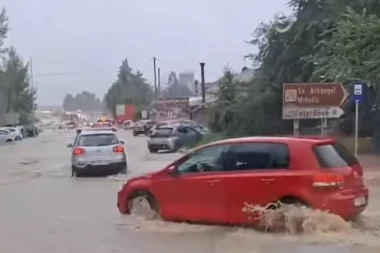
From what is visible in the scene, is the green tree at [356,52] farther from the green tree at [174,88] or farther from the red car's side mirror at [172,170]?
the green tree at [174,88]

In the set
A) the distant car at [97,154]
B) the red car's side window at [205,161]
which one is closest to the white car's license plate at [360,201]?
the red car's side window at [205,161]

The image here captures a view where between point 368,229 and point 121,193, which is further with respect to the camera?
point 121,193

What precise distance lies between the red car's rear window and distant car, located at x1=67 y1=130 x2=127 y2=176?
13.3 m

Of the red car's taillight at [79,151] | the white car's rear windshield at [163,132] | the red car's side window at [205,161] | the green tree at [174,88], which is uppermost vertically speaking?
the green tree at [174,88]

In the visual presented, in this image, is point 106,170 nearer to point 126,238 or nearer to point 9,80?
point 126,238

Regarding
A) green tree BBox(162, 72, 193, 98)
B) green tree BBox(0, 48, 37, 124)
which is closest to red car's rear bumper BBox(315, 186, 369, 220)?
green tree BBox(0, 48, 37, 124)

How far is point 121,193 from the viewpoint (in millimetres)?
13117

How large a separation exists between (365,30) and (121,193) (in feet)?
39.7

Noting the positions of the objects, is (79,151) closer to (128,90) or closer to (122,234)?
A: (122,234)

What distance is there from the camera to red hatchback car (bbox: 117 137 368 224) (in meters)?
10.8

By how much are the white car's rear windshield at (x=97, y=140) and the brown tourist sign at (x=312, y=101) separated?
565 centimetres

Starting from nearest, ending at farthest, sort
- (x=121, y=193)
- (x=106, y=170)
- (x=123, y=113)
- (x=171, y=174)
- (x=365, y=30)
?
(x=171, y=174), (x=121, y=193), (x=365, y=30), (x=106, y=170), (x=123, y=113)

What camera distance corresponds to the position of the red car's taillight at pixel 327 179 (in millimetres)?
10719

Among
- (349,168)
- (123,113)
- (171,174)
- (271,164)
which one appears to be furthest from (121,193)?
(123,113)
